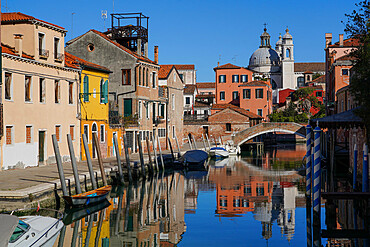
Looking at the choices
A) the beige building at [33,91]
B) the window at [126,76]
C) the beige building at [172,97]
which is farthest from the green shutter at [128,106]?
the beige building at [33,91]

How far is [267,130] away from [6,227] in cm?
4344

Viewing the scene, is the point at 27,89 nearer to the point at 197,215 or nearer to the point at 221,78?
the point at 197,215

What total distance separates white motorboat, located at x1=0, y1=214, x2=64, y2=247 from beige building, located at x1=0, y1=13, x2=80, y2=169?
10094 mm

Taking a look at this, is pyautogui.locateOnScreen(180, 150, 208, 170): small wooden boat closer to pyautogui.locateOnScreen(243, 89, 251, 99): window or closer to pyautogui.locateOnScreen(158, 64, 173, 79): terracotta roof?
pyautogui.locateOnScreen(158, 64, 173, 79): terracotta roof

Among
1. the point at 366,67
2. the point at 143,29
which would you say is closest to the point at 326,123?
the point at 366,67

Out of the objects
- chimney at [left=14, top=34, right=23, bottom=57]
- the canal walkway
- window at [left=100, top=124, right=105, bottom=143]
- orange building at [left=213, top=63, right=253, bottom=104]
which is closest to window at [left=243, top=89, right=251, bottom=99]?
orange building at [left=213, top=63, right=253, bottom=104]

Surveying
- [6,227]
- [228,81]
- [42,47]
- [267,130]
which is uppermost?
[228,81]

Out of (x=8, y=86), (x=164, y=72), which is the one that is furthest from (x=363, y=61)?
(x=164, y=72)

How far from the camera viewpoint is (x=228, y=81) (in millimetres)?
70250

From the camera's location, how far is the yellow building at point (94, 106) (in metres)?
29.8

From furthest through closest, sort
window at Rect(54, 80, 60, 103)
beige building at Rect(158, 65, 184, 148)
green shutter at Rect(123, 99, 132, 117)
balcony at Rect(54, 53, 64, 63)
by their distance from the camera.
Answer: beige building at Rect(158, 65, 184, 148) → green shutter at Rect(123, 99, 132, 117) → window at Rect(54, 80, 60, 103) → balcony at Rect(54, 53, 64, 63)

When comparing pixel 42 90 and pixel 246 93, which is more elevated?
pixel 246 93

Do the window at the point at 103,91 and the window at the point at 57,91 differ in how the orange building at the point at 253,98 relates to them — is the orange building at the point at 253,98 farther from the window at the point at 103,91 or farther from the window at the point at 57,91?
the window at the point at 57,91

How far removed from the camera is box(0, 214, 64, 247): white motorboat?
32.7 feet
